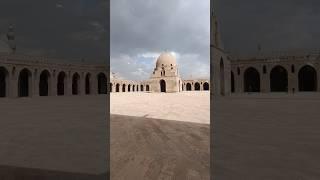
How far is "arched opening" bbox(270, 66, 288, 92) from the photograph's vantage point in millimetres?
36844

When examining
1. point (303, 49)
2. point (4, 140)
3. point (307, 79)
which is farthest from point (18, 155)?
point (307, 79)

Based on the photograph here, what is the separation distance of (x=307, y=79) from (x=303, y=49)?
5016 millimetres

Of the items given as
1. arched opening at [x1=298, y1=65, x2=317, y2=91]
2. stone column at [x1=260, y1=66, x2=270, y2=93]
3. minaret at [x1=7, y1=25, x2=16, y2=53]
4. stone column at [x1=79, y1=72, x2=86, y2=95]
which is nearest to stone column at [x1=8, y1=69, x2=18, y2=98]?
minaret at [x1=7, y1=25, x2=16, y2=53]

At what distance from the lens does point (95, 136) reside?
5195 mm

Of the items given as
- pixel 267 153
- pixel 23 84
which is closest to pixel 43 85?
pixel 23 84

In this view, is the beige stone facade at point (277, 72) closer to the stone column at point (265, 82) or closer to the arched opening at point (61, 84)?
the stone column at point (265, 82)

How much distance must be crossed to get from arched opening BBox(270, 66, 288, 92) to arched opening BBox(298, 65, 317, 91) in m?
1.75

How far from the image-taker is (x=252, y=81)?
38625 millimetres

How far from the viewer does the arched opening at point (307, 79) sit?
117 feet

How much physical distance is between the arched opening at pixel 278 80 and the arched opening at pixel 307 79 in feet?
5.74

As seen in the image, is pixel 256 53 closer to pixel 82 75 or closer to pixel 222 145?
pixel 82 75

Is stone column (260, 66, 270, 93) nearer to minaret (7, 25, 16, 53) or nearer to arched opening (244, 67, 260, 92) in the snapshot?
arched opening (244, 67, 260, 92)

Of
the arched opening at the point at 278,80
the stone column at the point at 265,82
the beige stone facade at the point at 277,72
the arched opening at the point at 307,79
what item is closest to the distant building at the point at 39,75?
the beige stone facade at the point at 277,72

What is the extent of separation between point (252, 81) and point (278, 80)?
312 cm
